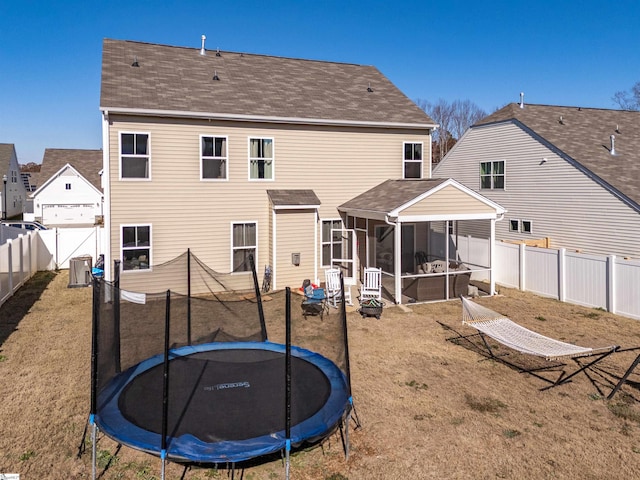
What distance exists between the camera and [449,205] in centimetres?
1286

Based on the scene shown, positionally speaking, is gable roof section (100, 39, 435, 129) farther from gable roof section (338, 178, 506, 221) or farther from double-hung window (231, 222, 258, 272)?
double-hung window (231, 222, 258, 272)

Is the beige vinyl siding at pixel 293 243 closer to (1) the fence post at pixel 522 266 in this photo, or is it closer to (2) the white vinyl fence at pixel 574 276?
(2) the white vinyl fence at pixel 574 276

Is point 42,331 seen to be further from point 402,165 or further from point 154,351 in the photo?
point 402,165

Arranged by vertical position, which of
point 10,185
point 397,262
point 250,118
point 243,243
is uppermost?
point 10,185

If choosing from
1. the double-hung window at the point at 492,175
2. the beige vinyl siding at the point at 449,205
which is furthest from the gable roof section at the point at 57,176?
the beige vinyl siding at the point at 449,205

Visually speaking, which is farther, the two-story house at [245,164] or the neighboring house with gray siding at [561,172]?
the neighboring house with gray siding at [561,172]

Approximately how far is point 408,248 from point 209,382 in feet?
33.7

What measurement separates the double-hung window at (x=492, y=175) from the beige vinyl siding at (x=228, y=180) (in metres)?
5.42

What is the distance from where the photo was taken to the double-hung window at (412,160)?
52.9ft

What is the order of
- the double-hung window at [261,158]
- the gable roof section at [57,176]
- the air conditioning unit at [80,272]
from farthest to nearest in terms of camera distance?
the gable roof section at [57,176], the air conditioning unit at [80,272], the double-hung window at [261,158]

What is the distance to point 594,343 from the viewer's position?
9211 millimetres

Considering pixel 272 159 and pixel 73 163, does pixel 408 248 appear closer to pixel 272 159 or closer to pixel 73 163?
pixel 272 159

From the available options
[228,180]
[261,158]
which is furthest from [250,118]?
[228,180]

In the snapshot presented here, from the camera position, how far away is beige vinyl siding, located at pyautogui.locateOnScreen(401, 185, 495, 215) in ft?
41.2
